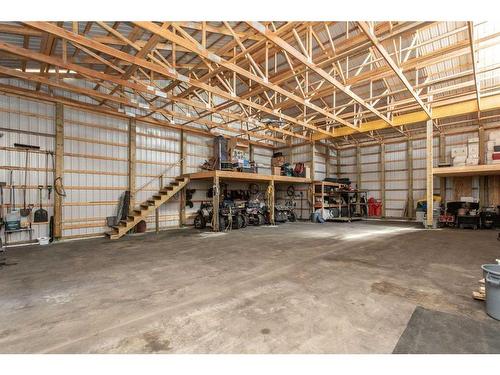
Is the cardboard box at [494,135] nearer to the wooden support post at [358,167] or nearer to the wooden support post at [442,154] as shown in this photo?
the wooden support post at [442,154]

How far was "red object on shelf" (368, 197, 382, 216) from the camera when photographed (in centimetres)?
1485

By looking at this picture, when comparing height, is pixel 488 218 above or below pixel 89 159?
below

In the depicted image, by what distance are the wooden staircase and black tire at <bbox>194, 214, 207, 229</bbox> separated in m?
1.71

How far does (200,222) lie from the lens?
10875 mm

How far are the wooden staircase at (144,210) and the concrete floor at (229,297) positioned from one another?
102 inches

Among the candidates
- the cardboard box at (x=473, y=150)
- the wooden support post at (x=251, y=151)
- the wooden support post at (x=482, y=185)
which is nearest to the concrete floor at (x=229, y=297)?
the cardboard box at (x=473, y=150)

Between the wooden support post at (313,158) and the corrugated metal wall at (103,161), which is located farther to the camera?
the wooden support post at (313,158)

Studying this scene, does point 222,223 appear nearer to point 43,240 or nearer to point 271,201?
point 271,201

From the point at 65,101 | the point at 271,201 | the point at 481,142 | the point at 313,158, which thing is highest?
the point at 65,101

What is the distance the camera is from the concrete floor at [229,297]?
2.27m

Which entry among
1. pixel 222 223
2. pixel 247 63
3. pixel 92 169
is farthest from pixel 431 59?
pixel 92 169

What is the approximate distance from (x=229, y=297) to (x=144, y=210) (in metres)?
7.16

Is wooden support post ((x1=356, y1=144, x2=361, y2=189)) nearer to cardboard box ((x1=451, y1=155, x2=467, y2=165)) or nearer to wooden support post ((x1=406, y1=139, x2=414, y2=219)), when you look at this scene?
wooden support post ((x1=406, y1=139, x2=414, y2=219))

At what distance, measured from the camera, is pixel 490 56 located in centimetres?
868
